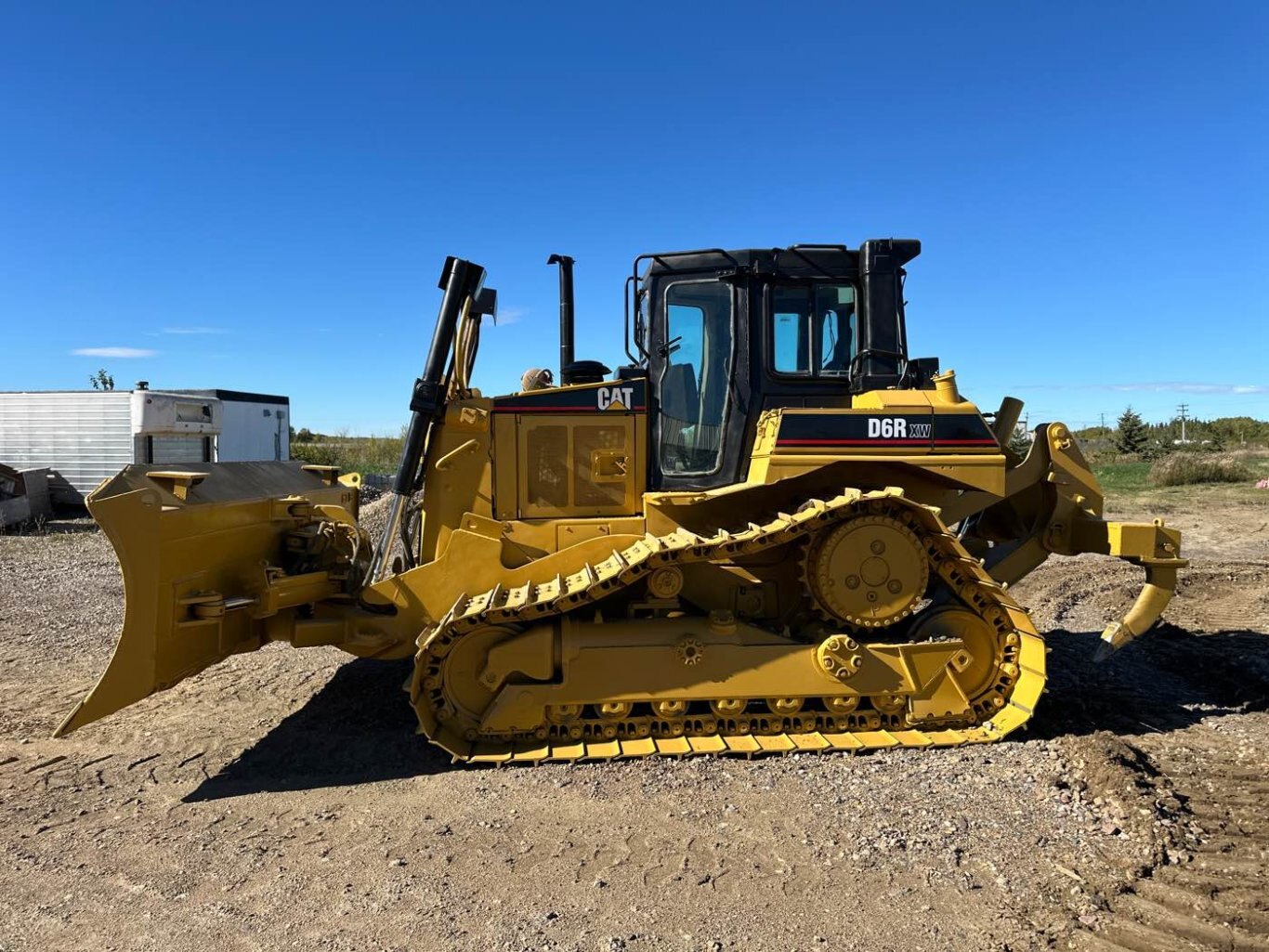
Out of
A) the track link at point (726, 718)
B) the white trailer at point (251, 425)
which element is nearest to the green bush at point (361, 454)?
the white trailer at point (251, 425)

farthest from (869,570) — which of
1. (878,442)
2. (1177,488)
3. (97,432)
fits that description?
(1177,488)

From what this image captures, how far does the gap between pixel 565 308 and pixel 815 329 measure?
1.99 metres

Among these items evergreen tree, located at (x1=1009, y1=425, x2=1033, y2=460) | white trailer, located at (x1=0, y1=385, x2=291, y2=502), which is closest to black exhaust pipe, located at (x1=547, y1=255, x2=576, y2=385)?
evergreen tree, located at (x1=1009, y1=425, x2=1033, y2=460)

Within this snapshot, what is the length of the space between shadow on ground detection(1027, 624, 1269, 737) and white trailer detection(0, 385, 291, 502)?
19.3 meters

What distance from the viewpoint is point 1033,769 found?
15.4ft

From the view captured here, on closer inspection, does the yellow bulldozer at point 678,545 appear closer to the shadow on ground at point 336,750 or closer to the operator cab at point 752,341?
the operator cab at point 752,341

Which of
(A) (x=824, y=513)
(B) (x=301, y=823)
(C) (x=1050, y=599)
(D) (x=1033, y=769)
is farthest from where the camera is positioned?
(C) (x=1050, y=599)

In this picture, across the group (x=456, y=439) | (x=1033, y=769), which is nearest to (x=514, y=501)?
(x=456, y=439)

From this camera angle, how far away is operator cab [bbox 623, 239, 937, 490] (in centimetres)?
568

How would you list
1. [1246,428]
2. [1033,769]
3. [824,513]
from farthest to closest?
[1246,428], [824,513], [1033,769]

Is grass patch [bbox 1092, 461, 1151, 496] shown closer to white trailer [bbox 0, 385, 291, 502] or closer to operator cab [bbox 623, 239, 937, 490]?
operator cab [bbox 623, 239, 937, 490]

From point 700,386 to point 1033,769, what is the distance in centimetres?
324

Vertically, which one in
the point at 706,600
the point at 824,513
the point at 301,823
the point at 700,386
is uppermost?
the point at 700,386

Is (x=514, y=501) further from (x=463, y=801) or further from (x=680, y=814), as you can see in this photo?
(x=680, y=814)
